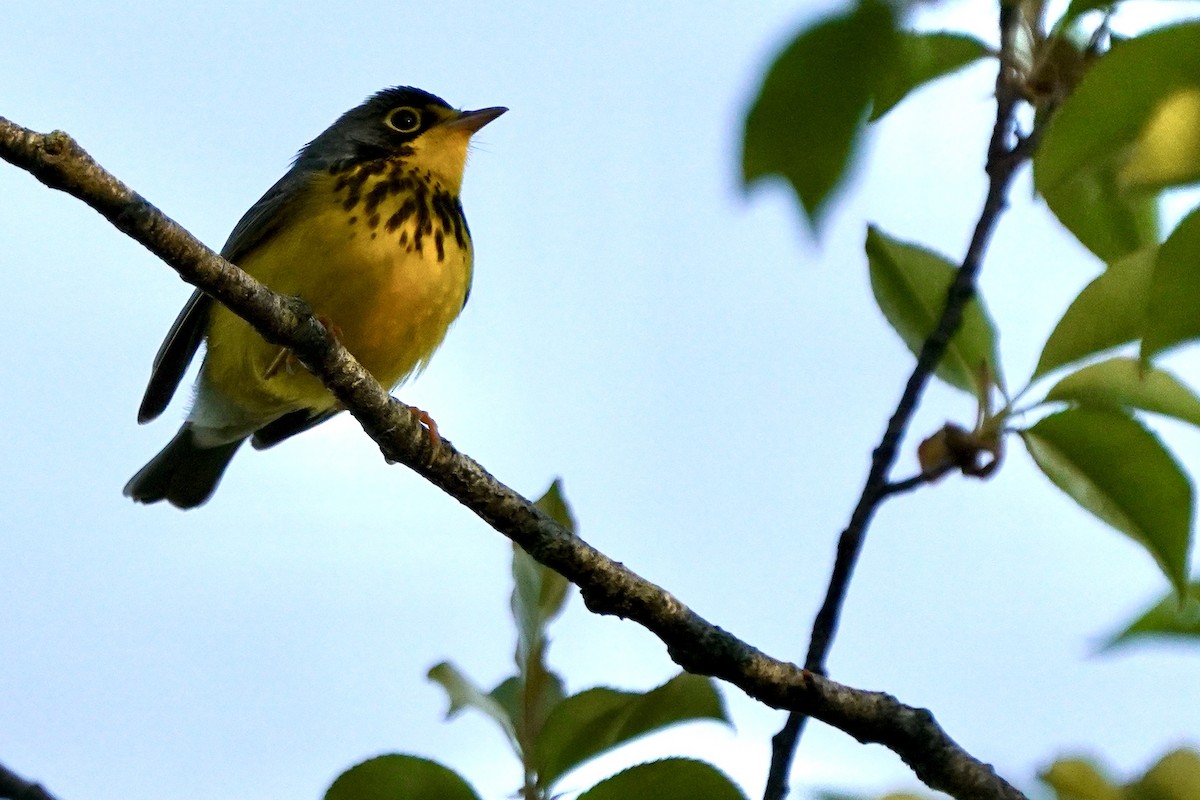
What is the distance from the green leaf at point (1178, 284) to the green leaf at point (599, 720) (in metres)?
1.30

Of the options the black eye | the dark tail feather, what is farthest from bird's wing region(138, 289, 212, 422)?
the black eye

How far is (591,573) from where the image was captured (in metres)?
3.00

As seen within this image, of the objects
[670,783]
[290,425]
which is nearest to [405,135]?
[290,425]

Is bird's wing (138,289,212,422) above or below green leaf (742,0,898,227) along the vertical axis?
above

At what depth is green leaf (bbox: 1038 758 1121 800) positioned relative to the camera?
5.83ft

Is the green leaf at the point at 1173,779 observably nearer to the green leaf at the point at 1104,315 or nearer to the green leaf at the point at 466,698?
the green leaf at the point at 1104,315

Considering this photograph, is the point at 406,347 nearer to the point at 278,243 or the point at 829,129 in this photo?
the point at 278,243

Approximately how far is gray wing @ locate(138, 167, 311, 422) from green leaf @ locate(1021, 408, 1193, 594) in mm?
3835

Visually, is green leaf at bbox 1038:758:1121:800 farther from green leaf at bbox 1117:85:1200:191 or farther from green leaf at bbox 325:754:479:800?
green leaf at bbox 325:754:479:800

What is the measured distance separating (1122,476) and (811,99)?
3.52 feet

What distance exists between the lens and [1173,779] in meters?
1.65

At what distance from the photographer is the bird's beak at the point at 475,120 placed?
6164mm

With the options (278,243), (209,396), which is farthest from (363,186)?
(209,396)

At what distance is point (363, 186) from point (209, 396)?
1545mm
